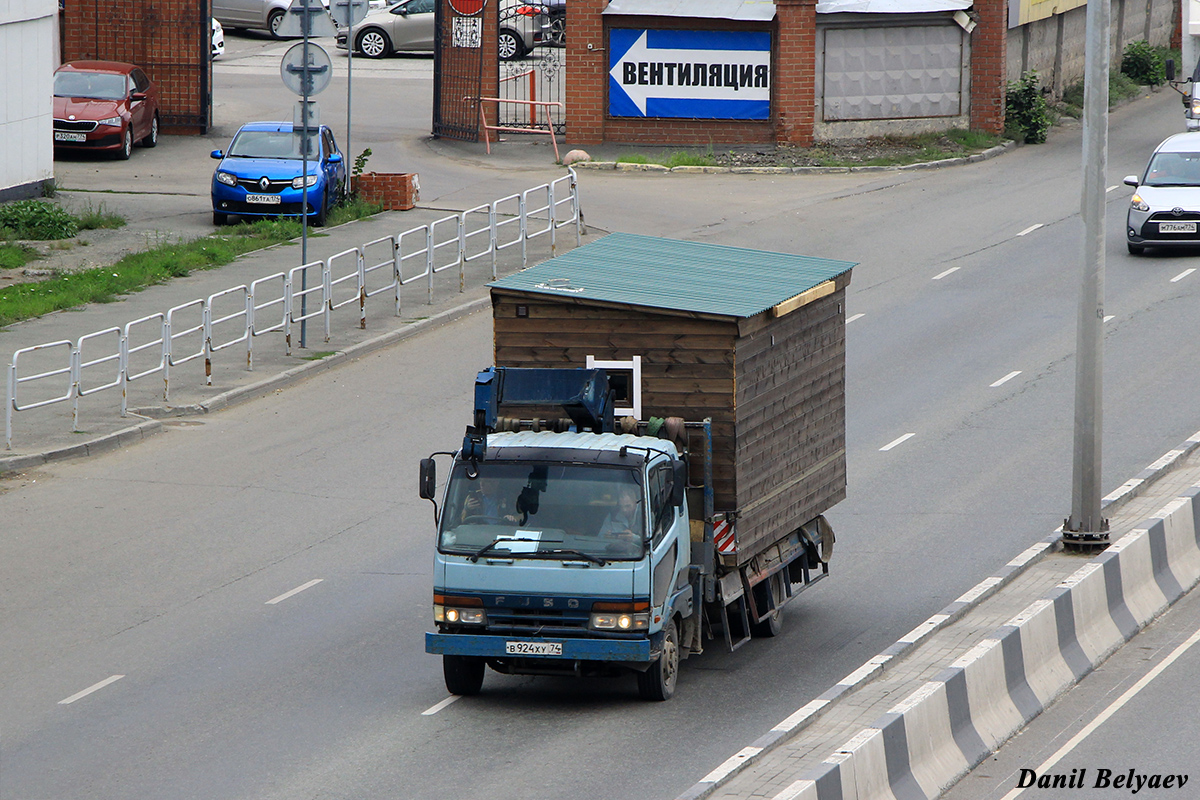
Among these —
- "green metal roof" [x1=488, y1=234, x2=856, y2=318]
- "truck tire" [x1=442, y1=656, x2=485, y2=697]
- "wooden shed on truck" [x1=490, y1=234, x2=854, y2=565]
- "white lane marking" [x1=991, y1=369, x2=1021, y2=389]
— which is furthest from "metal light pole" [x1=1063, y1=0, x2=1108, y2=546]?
"white lane marking" [x1=991, y1=369, x2=1021, y2=389]

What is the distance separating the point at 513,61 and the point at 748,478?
36272mm

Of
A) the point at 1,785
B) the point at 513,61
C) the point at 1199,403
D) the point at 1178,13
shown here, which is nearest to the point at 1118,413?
the point at 1199,403

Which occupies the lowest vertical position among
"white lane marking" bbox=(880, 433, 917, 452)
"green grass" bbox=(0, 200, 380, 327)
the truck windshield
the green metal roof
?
"white lane marking" bbox=(880, 433, 917, 452)

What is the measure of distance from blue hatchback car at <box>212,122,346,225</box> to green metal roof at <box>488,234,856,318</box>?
1481 centimetres

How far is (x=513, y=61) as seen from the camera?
155 feet

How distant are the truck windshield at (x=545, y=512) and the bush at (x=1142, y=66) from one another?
37927mm

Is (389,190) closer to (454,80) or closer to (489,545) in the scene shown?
(454,80)

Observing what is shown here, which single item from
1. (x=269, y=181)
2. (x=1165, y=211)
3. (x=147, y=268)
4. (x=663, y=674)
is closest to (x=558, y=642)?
(x=663, y=674)

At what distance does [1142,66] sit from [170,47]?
25.1 m

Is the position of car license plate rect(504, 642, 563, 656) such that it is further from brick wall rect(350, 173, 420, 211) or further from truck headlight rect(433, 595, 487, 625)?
brick wall rect(350, 173, 420, 211)

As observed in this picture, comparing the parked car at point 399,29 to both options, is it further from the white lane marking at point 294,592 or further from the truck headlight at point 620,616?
the truck headlight at point 620,616

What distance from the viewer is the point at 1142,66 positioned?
45.8 metres

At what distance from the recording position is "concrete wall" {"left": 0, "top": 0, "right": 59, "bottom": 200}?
30.3 meters

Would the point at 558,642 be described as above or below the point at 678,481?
below
